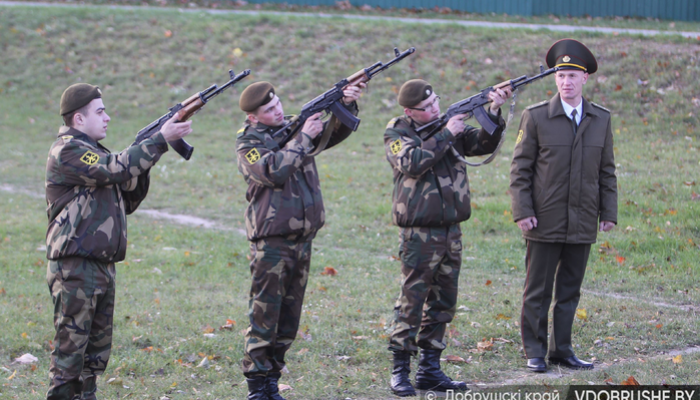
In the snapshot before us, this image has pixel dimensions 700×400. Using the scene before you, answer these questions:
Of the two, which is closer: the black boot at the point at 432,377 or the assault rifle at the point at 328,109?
the assault rifle at the point at 328,109

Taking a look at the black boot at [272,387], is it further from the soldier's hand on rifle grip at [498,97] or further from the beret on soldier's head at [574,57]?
the beret on soldier's head at [574,57]

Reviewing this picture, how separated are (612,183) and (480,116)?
4.38ft

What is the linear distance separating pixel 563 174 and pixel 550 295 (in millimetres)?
1036

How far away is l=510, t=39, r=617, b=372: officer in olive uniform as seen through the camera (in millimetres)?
5656

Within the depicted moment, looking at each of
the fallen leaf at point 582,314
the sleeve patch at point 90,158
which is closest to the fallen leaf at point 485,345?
the fallen leaf at point 582,314

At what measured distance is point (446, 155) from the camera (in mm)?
5410

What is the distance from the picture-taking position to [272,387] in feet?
16.6

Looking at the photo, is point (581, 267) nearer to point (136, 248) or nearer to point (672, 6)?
point (136, 248)

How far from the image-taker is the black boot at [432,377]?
532 cm

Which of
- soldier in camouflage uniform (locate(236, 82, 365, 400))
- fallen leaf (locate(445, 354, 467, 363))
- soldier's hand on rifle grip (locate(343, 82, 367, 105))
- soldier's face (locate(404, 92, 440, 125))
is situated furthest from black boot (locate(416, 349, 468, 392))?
soldier's hand on rifle grip (locate(343, 82, 367, 105))

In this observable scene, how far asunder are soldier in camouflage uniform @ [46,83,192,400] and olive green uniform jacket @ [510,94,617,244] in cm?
290

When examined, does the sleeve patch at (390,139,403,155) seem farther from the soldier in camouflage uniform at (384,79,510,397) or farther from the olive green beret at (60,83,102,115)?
the olive green beret at (60,83,102,115)

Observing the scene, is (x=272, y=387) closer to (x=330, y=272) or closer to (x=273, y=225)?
(x=273, y=225)

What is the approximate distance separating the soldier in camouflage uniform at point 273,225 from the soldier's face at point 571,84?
2.08 metres
